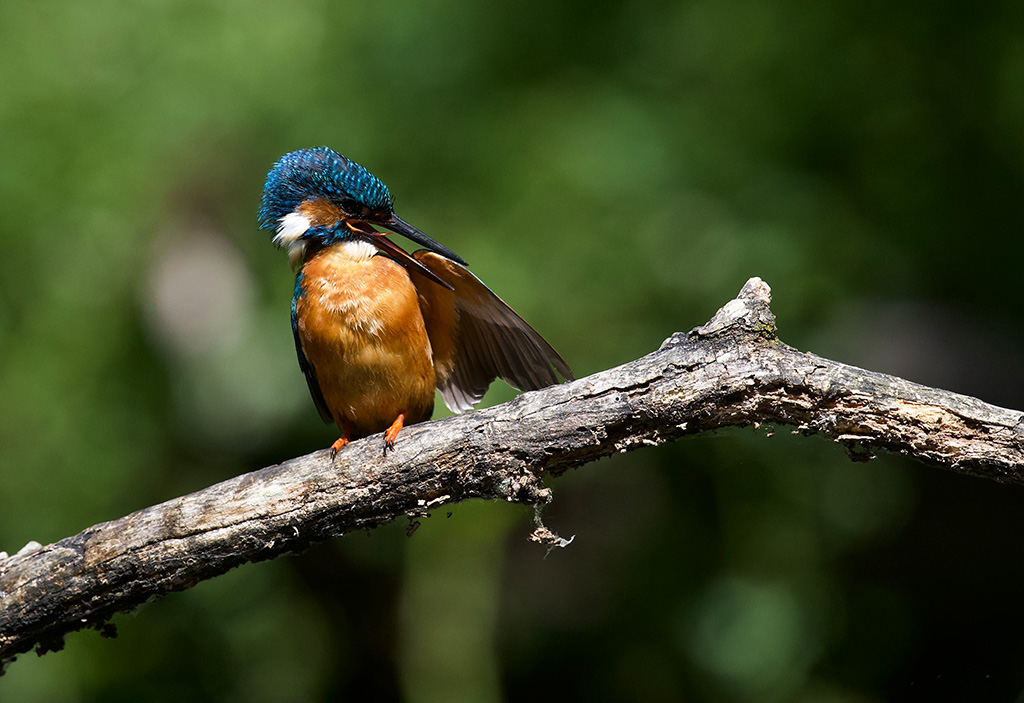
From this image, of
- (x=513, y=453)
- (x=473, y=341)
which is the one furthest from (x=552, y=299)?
(x=513, y=453)

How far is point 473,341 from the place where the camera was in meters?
2.92

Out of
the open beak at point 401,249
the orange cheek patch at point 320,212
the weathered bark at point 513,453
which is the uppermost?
the orange cheek patch at point 320,212

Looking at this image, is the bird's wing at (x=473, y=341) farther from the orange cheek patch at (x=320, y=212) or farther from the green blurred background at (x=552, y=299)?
the green blurred background at (x=552, y=299)

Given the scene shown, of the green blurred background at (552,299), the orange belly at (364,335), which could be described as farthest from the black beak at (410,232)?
the green blurred background at (552,299)

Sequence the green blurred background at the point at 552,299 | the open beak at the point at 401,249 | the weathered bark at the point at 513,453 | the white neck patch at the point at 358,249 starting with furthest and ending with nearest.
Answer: the green blurred background at the point at 552,299, the white neck patch at the point at 358,249, the open beak at the point at 401,249, the weathered bark at the point at 513,453

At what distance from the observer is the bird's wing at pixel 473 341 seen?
8.85 feet

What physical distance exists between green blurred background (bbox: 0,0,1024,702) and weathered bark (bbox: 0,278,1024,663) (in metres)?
1.72

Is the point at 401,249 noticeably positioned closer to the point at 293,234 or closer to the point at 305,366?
the point at 293,234

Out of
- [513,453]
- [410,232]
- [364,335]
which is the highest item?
[410,232]

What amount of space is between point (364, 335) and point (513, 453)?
0.85m

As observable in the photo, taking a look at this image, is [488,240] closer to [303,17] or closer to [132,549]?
[303,17]

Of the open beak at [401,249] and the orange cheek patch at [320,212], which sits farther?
Result: the orange cheek patch at [320,212]

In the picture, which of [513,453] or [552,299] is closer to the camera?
[513,453]

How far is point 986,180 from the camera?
13.5 ft
